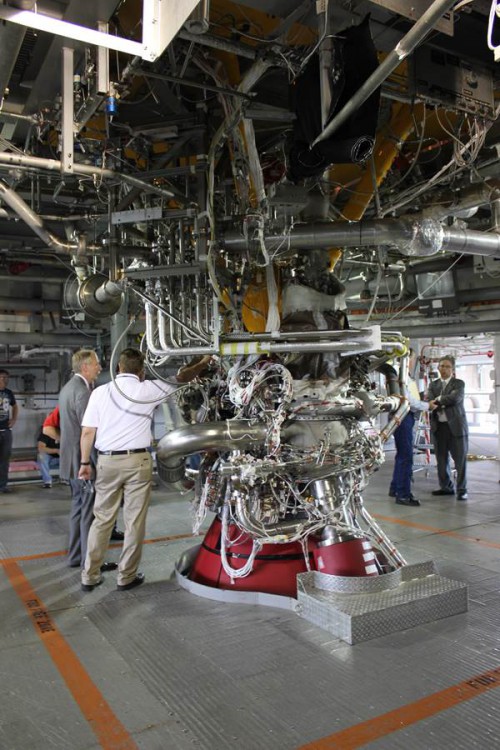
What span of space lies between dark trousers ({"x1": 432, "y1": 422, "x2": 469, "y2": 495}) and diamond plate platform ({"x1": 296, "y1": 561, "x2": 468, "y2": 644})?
4243 mm

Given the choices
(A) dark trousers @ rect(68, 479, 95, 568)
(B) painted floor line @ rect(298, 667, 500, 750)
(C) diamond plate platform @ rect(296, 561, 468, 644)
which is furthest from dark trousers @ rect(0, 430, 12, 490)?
(B) painted floor line @ rect(298, 667, 500, 750)

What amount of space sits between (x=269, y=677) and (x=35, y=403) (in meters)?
10.6

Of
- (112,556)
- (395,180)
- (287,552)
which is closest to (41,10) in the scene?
(395,180)

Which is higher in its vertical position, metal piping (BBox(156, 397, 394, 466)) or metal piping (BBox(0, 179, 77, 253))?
metal piping (BBox(0, 179, 77, 253))

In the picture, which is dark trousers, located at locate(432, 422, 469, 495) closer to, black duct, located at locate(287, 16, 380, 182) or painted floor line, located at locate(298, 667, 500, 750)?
painted floor line, located at locate(298, 667, 500, 750)

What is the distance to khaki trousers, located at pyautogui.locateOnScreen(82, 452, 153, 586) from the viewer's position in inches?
176

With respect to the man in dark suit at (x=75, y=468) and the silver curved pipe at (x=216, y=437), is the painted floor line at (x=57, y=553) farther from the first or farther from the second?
the silver curved pipe at (x=216, y=437)

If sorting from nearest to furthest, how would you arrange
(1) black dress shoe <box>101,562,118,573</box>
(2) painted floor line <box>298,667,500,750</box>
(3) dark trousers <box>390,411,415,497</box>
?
1. (2) painted floor line <box>298,667,500,750</box>
2. (1) black dress shoe <box>101,562,118,573</box>
3. (3) dark trousers <box>390,411,415,497</box>

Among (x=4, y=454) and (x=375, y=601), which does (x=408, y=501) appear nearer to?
(x=375, y=601)

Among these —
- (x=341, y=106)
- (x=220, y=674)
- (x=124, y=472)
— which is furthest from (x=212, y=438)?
(x=341, y=106)

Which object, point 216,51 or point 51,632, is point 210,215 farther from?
point 51,632

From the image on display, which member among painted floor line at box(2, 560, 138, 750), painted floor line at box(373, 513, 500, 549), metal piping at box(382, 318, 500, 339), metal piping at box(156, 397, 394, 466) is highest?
metal piping at box(382, 318, 500, 339)

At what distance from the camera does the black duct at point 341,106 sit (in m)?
2.88

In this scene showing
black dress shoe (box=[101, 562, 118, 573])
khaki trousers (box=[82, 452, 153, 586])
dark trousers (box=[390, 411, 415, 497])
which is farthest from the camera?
dark trousers (box=[390, 411, 415, 497])
